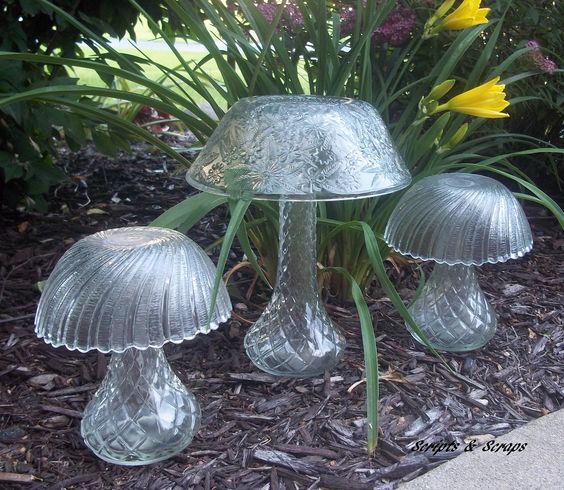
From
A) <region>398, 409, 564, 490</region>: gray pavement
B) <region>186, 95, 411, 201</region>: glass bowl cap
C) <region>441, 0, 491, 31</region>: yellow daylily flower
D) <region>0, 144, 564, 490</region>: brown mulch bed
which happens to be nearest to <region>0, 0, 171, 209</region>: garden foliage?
<region>0, 144, 564, 490</region>: brown mulch bed

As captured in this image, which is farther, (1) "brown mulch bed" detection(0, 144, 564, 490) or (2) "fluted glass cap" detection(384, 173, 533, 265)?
(2) "fluted glass cap" detection(384, 173, 533, 265)

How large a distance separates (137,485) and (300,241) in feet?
2.35

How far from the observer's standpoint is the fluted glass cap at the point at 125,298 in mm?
1196

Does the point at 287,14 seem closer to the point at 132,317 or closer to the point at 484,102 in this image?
the point at 484,102

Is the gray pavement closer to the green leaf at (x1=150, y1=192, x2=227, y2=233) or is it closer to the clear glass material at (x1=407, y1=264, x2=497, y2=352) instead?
the clear glass material at (x1=407, y1=264, x2=497, y2=352)

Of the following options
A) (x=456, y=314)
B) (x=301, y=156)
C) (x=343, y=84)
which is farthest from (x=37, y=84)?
(x=456, y=314)

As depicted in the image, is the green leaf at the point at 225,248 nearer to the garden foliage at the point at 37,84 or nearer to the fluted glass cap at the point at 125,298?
the fluted glass cap at the point at 125,298

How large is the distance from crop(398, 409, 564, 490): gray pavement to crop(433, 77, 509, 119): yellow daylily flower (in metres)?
0.79

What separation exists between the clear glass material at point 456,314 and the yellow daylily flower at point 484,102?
503mm

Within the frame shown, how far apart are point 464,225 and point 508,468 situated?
59 cm

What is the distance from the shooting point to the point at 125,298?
1.20 meters

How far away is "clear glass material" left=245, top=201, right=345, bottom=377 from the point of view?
5.66 feet

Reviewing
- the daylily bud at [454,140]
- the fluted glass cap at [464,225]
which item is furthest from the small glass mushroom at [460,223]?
the daylily bud at [454,140]

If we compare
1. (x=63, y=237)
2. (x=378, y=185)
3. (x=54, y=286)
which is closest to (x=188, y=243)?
(x=54, y=286)
